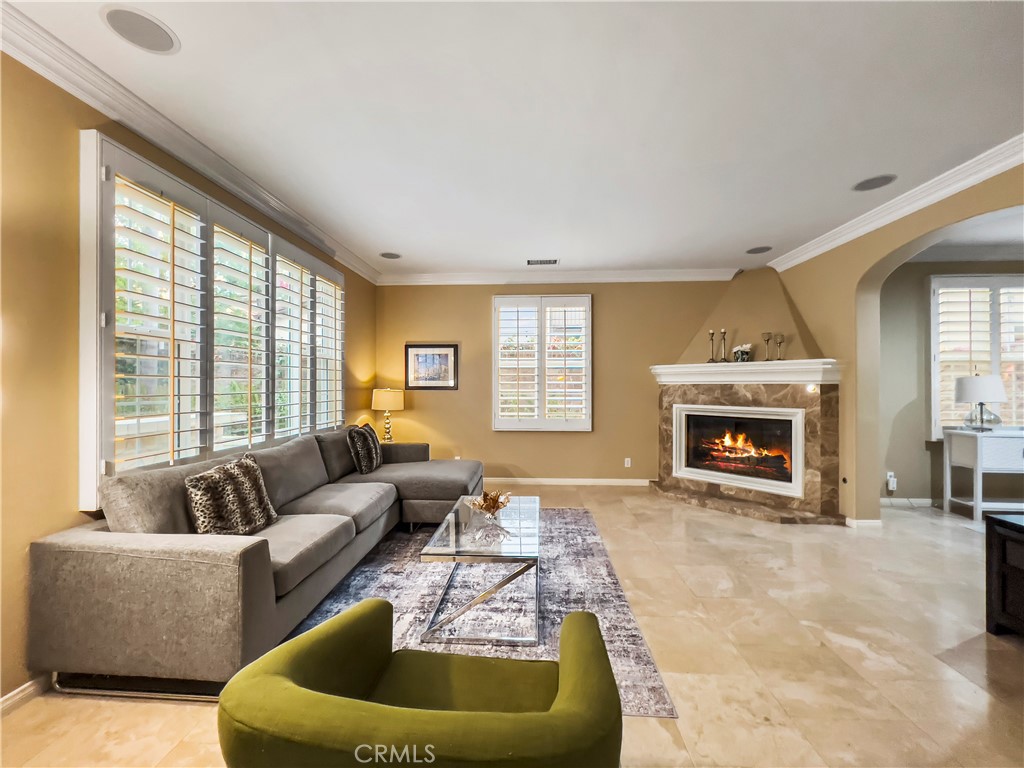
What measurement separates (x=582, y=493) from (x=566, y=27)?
4549 mm

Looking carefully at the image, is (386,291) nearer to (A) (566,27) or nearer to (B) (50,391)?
(B) (50,391)

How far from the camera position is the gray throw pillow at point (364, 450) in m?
4.32

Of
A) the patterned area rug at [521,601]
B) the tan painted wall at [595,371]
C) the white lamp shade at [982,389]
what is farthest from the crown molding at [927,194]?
the patterned area rug at [521,601]

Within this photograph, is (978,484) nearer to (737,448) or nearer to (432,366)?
(737,448)

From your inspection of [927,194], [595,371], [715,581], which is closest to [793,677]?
[715,581]

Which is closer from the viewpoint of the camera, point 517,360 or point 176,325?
point 176,325

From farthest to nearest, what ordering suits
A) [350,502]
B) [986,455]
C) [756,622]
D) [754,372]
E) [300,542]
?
[754,372], [986,455], [350,502], [756,622], [300,542]

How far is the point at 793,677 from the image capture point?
2.04 meters

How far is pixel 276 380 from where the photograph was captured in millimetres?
3680

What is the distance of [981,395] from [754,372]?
6.55 ft

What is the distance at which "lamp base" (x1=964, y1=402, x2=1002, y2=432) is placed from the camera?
14.7 feet

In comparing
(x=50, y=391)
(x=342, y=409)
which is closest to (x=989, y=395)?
(x=342, y=409)

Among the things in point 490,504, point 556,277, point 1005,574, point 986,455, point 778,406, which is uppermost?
point 556,277

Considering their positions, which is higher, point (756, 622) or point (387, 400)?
point (387, 400)
